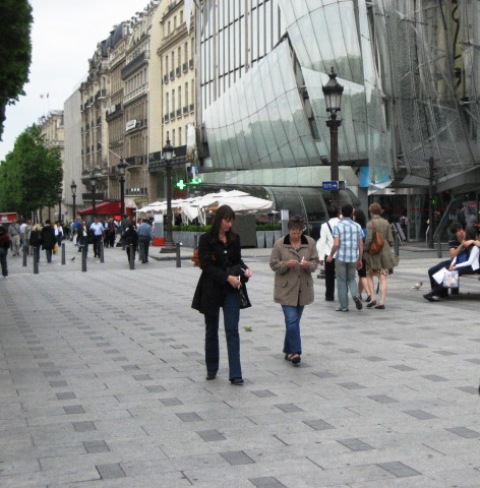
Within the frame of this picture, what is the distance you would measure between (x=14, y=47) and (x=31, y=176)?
95.3 metres

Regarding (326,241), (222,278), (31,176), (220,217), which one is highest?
(31,176)

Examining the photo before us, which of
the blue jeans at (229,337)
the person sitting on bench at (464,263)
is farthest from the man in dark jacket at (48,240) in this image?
the blue jeans at (229,337)

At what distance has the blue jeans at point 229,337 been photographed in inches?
364

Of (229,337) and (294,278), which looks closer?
(229,337)

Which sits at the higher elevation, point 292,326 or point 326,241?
point 326,241

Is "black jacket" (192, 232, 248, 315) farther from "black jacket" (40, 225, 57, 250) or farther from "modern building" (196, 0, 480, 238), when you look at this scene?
"modern building" (196, 0, 480, 238)

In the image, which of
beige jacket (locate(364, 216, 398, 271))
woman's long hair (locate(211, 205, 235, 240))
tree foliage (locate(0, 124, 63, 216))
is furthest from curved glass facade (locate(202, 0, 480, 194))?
tree foliage (locate(0, 124, 63, 216))

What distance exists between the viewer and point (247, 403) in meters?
8.36

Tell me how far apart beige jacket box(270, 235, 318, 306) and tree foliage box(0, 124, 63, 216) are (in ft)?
335

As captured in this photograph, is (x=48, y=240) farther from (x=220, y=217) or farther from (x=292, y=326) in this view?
(x=220, y=217)

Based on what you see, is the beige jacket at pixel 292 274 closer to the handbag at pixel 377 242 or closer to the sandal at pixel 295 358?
the sandal at pixel 295 358

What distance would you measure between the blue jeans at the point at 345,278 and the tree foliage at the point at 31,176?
97353 millimetres

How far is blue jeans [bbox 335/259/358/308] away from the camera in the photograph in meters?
15.4

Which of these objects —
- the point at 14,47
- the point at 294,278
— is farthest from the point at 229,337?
the point at 14,47
